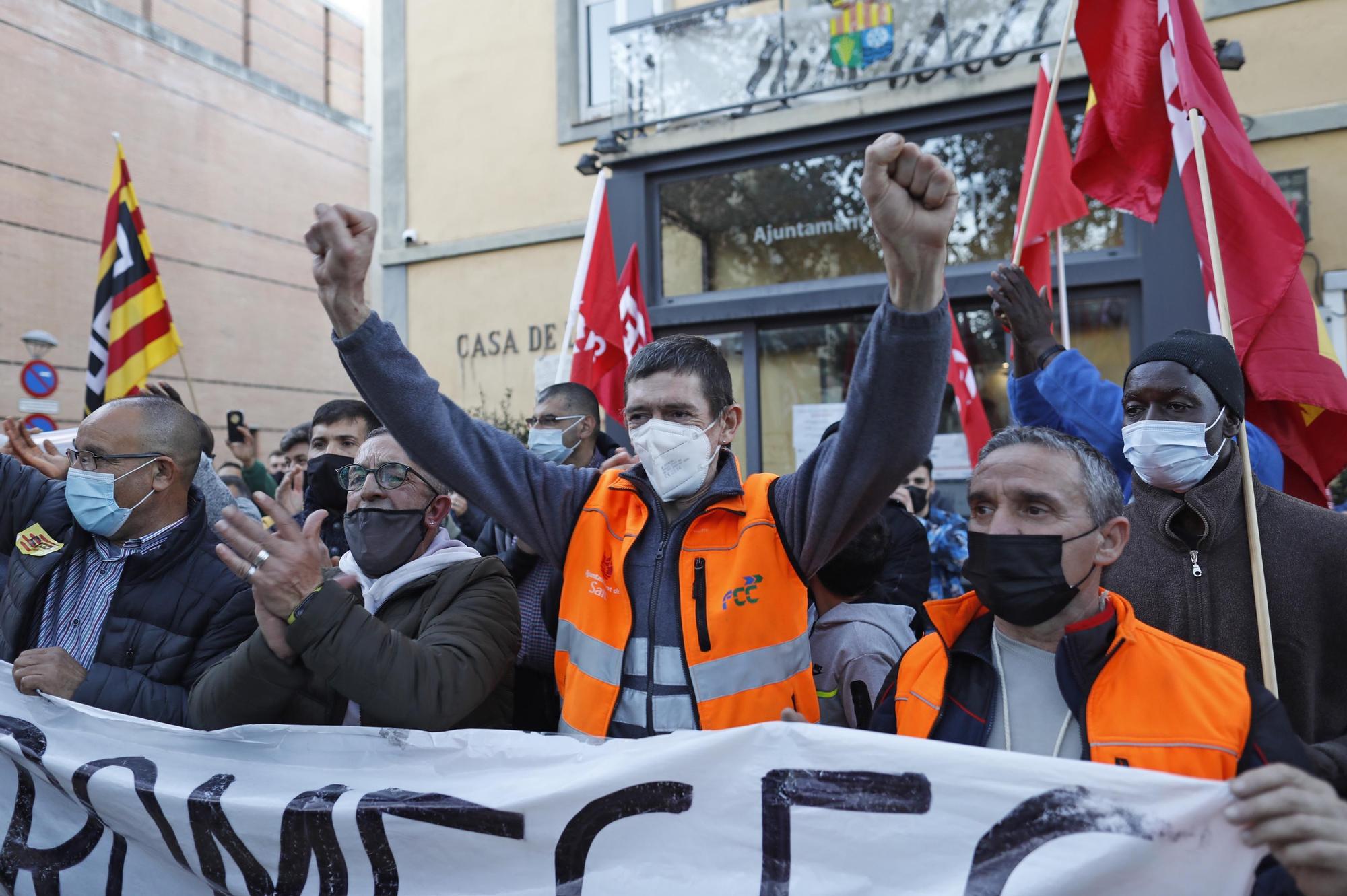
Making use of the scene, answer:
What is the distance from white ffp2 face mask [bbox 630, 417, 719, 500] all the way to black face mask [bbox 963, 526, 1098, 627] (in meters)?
0.62

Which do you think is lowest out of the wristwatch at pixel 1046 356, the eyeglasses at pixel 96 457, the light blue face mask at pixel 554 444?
the eyeglasses at pixel 96 457

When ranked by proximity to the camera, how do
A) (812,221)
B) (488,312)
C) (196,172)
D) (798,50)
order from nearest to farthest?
(798,50), (812,221), (488,312), (196,172)

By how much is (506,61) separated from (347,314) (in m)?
9.04

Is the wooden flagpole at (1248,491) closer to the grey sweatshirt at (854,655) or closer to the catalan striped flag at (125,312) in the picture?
the grey sweatshirt at (854,655)

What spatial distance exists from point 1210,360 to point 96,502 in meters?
3.04

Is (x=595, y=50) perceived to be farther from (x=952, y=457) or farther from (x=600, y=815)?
(x=600, y=815)

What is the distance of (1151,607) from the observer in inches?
95.8

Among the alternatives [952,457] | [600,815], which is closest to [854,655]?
[600,815]

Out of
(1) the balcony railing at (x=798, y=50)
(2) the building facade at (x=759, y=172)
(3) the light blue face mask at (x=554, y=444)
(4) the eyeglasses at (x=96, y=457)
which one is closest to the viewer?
(4) the eyeglasses at (x=96, y=457)

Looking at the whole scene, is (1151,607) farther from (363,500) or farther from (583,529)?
(363,500)

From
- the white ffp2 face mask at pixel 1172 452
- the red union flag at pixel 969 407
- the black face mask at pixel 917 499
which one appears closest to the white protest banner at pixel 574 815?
the white ffp2 face mask at pixel 1172 452

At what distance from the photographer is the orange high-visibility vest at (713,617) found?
6.62 feet

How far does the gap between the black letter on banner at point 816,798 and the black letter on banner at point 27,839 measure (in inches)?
66.0

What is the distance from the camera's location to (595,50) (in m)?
9.75
